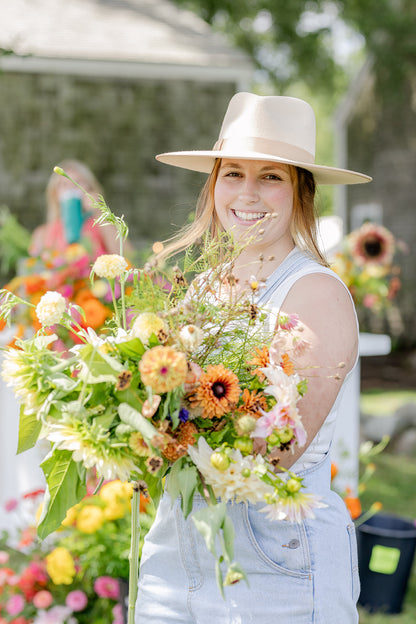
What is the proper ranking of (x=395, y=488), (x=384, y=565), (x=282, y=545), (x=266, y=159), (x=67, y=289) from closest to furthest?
(x=282, y=545), (x=266, y=159), (x=67, y=289), (x=384, y=565), (x=395, y=488)

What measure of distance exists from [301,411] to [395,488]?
4634 mm

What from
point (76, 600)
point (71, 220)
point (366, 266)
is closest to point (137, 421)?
point (76, 600)

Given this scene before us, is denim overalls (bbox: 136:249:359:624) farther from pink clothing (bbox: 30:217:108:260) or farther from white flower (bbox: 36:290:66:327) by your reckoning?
pink clothing (bbox: 30:217:108:260)

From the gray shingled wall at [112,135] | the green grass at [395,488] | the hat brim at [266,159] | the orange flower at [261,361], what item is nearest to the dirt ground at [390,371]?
the green grass at [395,488]

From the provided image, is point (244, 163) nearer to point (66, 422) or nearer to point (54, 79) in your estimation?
point (66, 422)

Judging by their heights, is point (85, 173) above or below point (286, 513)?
above

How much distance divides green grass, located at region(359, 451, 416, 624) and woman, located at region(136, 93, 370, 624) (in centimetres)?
260

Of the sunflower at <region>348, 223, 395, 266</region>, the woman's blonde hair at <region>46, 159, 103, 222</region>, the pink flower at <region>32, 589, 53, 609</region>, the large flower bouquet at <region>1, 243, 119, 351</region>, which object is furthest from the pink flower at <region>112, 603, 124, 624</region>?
the woman's blonde hair at <region>46, 159, 103, 222</region>

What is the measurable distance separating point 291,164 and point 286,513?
0.85 m

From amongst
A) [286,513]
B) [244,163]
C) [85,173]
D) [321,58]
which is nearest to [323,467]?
[286,513]

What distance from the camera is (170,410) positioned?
112cm

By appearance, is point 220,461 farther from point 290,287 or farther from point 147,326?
point 290,287

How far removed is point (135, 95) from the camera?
9.23 meters

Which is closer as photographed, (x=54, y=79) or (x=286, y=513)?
(x=286, y=513)
